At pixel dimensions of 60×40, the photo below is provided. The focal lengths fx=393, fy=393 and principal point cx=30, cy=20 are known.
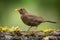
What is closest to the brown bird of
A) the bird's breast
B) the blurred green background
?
the bird's breast

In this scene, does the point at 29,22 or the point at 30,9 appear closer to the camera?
the point at 29,22

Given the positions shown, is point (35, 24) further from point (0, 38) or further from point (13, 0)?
point (13, 0)

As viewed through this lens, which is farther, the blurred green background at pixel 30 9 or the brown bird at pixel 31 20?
the blurred green background at pixel 30 9

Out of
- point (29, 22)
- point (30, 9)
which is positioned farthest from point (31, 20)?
point (30, 9)

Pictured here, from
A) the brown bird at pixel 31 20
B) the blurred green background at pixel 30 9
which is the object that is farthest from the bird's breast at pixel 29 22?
the blurred green background at pixel 30 9

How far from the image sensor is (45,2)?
392 cm

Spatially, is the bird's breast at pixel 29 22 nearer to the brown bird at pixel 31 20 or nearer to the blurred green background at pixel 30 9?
the brown bird at pixel 31 20

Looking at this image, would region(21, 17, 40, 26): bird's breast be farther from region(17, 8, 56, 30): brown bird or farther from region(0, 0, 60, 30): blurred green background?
region(0, 0, 60, 30): blurred green background

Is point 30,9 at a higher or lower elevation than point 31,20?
higher

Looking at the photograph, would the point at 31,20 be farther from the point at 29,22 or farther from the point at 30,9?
the point at 30,9

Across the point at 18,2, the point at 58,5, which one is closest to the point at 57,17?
the point at 58,5

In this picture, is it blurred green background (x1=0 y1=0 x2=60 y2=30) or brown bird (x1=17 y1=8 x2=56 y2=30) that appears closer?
brown bird (x1=17 y1=8 x2=56 y2=30)

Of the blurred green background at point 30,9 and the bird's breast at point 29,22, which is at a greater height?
the blurred green background at point 30,9

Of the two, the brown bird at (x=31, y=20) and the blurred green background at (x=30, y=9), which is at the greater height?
the blurred green background at (x=30, y=9)
